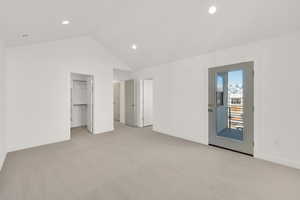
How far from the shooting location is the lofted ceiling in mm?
2191

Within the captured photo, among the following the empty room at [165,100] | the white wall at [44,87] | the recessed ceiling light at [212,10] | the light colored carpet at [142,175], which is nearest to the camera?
the light colored carpet at [142,175]

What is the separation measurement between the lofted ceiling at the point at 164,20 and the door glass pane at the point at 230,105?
0.79 metres

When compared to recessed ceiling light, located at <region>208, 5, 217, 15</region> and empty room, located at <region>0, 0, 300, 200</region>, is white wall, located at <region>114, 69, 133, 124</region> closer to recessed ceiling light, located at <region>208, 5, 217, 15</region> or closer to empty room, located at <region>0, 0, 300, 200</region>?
empty room, located at <region>0, 0, 300, 200</region>

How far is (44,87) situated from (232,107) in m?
5.06

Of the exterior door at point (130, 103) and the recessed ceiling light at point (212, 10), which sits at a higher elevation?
the recessed ceiling light at point (212, 10)

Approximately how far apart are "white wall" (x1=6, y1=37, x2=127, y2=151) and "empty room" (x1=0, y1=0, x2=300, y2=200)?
0.03m

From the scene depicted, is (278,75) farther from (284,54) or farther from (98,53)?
(98,53)

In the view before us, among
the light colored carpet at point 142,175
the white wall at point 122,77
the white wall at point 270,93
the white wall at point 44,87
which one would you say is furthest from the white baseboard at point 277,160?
the white wall at point 122,77

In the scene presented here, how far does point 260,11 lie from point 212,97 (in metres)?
2.00

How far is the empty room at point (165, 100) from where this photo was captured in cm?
211

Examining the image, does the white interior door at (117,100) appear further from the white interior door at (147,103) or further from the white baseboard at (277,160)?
the white baseboard at (277,160)

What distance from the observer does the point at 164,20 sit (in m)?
3.19

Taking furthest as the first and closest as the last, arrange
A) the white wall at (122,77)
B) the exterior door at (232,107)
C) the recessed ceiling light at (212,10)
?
the white wall at (122,77) → the exterior door at (232,107) → the recessed ceiling light at (212,10)

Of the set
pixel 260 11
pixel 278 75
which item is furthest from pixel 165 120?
pixel 260 11
